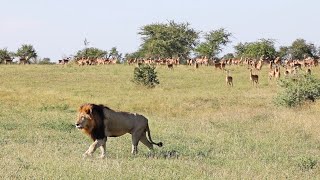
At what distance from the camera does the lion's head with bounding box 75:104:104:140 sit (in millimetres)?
10000

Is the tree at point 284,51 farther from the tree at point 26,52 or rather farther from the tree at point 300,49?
the tree at point 26,52

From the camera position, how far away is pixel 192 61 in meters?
58.5

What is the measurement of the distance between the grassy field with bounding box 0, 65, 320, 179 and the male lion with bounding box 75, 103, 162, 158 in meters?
0.29

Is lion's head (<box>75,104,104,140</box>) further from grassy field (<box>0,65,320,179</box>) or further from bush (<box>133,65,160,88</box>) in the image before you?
bush (<box>133,65,160,88</box>)

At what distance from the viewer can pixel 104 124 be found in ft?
34.2

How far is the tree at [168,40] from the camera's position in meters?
76.2

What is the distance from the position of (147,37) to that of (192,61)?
861 inches

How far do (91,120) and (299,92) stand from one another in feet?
46.4

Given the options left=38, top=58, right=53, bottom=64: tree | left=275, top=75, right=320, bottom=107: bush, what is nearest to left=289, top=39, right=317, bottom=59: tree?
left=38, top=58, right=53, bottom=64: tree

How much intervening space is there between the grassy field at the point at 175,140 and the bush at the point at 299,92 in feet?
2.00

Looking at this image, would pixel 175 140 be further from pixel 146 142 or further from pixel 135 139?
pixel 135 139

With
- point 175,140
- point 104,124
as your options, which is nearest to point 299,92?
point 175,140

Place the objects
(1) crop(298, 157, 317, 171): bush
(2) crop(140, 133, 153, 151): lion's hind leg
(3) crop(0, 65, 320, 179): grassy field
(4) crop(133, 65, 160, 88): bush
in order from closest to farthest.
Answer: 1. (3) crop(0, 65, 320, 179): grassy field
2. (1) crop(298, 157, 317, 171): bush
3. (2) crop(140, 133, 153, 151): lion's hind leg
4. (4) crop(133, 65, 160, 88): bush

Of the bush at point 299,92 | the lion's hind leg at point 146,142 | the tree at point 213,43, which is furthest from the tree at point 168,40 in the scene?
the lion's hind leg at point 146,142
